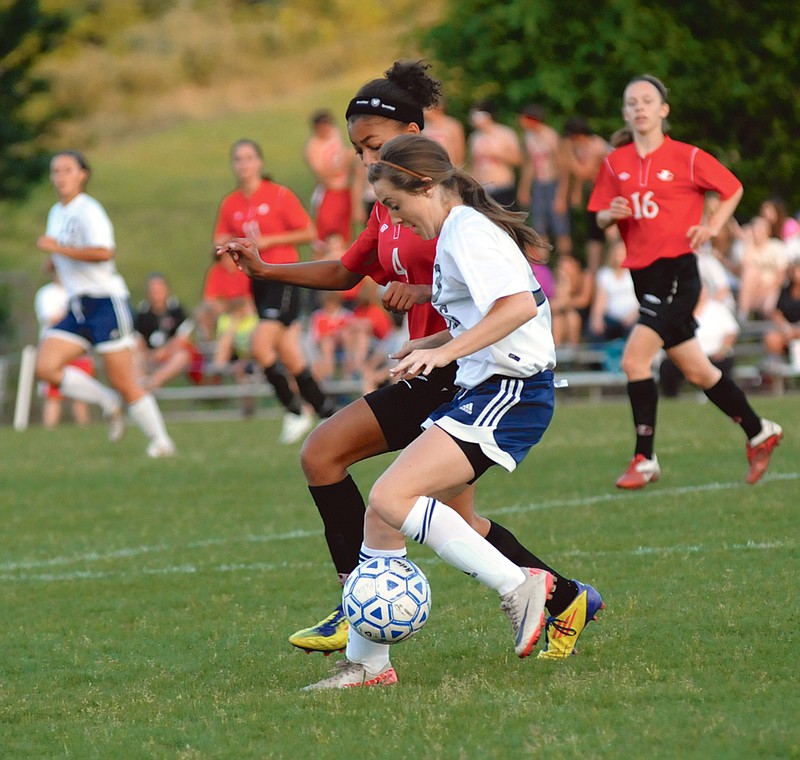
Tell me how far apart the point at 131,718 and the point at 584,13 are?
16632mm

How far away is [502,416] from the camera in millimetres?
4645

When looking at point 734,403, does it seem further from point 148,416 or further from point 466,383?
point 148,416

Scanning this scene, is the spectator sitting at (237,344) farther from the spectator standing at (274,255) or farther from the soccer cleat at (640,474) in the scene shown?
the soccer cleat at (640,474)

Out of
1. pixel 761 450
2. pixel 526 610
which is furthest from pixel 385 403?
pixel 761 450

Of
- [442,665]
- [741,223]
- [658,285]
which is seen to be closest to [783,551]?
[442,665]

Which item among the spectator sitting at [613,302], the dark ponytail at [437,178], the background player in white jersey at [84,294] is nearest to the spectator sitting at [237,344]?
the spectator sitting at [613,302]

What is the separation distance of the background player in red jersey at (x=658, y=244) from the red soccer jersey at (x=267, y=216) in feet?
14.3

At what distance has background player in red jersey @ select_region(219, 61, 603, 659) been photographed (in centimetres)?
507

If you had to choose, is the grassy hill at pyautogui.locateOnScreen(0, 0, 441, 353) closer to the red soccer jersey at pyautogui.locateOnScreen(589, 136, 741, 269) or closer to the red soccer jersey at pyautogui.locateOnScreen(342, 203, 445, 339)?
the red soccer jersey at pyautogui.locateOnScreen(589, 136, 741, 269)

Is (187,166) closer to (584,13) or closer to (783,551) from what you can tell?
(584,13)

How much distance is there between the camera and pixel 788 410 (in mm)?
12883

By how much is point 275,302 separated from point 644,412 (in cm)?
478

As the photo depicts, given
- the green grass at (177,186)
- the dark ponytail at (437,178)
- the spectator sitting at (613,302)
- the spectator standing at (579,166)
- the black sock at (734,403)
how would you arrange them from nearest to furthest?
the dark ponytail at (437,178) < the black sock at (734,403) < the spectator standing at (579,166) < the spectator sitting at (613,302) < the green grass at (177,186)

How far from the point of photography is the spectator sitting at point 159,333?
1891 centimetres
